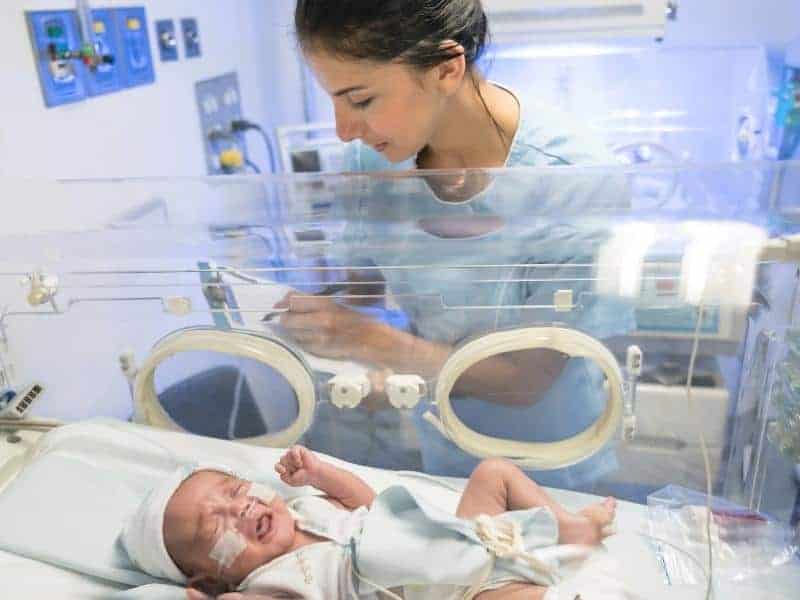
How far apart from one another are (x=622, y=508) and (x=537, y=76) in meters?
1.66

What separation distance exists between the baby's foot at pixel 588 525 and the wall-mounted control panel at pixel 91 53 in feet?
4.13

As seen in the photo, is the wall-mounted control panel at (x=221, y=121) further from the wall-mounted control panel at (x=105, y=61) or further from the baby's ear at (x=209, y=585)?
the baby's ear at (x=209, y=585)

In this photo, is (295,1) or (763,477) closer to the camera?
(295,1)

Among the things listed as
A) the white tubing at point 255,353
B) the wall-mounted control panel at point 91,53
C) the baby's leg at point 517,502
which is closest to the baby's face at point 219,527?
the white tubing at point 255,353

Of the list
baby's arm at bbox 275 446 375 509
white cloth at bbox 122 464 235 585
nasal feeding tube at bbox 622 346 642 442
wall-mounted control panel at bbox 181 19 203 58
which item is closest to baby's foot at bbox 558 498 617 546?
nasal feeding tube at bbox 622 346 642 442

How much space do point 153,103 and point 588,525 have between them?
4.83 ft

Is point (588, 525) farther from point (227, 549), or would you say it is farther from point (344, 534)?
point (227, 549)

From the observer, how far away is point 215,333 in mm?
1146

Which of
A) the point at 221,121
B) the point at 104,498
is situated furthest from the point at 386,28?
the point at 221,121

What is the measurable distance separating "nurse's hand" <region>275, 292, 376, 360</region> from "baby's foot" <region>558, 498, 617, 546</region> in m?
0.40

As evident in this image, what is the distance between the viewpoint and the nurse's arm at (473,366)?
1.11 metres

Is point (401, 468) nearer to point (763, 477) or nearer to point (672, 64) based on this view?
point (763, 477)

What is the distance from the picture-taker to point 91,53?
Answer: 1512 mm

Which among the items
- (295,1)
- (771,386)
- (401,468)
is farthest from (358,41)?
(771,386)
